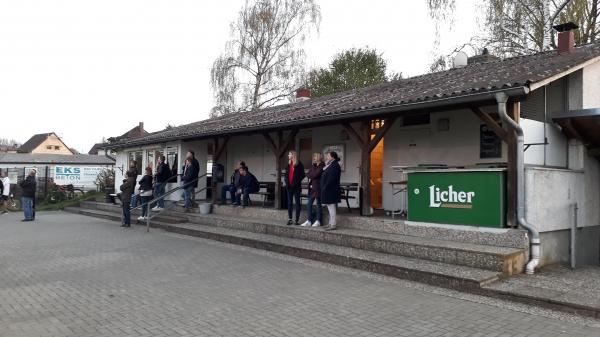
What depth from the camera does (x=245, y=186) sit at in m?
12.0

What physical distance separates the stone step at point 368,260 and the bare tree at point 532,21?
13620 mm

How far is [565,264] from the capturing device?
25.7 feet

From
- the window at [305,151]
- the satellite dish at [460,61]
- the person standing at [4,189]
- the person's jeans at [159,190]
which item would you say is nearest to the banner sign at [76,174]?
the person standing at [4,189]

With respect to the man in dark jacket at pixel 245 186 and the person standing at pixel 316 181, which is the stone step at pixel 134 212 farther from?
the person standing at pixel 316 181

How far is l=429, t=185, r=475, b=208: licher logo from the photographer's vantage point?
7.48 metres

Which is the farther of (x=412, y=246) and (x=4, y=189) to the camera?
(x=4, y=189)

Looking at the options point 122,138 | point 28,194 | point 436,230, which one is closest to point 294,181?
point 436,230

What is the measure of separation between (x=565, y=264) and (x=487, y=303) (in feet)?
10.6

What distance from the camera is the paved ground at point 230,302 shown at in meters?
4.60

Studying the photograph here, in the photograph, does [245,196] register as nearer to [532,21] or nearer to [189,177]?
[189,177]

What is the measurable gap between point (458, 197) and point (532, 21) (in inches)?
544

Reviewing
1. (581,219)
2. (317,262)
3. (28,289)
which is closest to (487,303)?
(317,262)

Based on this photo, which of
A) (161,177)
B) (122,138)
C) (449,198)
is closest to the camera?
(449,198)

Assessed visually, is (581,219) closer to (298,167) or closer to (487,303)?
(487,303)
